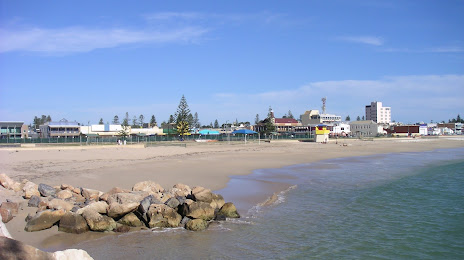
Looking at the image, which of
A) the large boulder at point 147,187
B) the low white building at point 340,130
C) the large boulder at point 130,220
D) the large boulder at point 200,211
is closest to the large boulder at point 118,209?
the large boulder at point 130,220

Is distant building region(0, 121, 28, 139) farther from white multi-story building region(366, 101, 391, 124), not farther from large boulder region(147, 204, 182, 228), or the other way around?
white multi-story building region(366, 101, 391, 124)

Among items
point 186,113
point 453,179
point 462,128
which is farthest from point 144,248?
point 462,128

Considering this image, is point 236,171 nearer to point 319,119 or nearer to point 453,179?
point 453,179

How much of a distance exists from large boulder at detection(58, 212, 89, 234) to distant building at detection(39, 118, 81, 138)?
264ft

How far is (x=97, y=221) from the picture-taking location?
1042 cm

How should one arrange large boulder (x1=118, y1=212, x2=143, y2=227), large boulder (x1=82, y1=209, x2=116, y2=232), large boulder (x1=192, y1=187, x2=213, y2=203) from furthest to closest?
large boulder (x1=192, y1=187, x2=213, y2=203) → large boulder (x1=118, y1=212, x2=143, y2=227) → large boulder (x1=82, y1=209, x2=116, y2=232)

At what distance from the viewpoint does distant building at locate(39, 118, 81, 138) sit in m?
85.1

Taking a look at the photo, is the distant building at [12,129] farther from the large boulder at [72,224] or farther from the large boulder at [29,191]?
the large boulder at [72,224]


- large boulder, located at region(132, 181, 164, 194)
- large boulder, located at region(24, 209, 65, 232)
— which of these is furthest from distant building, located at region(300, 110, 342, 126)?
large boulder, located at region(24, 209, 65, 232)

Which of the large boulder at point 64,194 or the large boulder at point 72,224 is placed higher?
the large boulder at point 64,194

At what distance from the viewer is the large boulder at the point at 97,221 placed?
34.0 feet

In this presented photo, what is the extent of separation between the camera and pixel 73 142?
5069cm

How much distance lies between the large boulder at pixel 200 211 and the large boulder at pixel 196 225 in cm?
43

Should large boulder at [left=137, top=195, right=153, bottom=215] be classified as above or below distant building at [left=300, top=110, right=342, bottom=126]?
below
